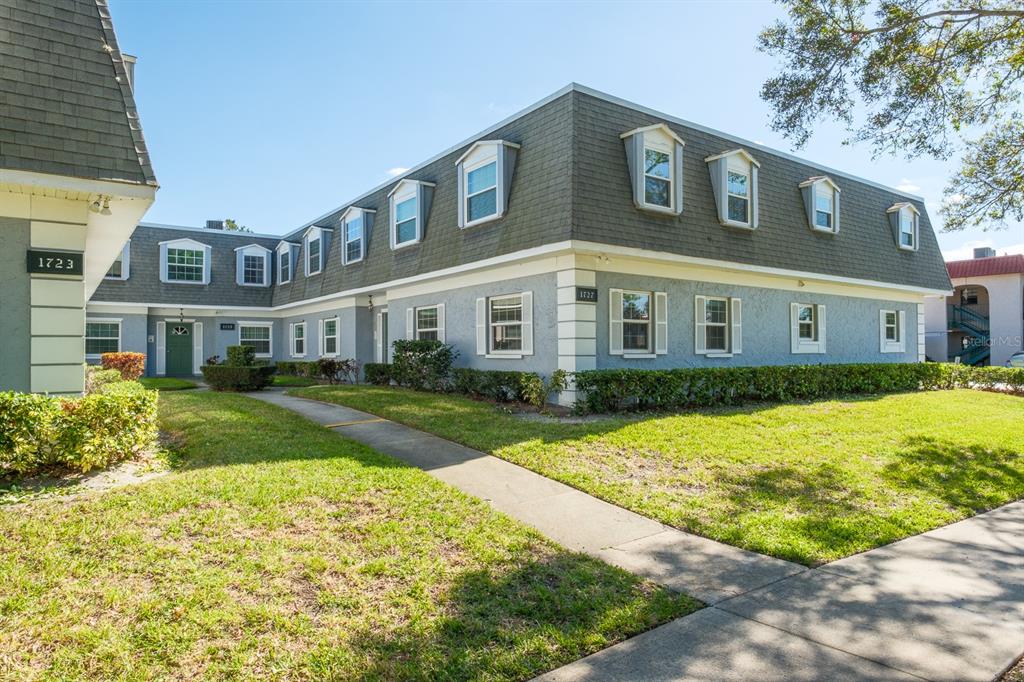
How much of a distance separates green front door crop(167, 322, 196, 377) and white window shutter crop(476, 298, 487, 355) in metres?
15.8

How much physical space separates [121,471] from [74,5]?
561 cm

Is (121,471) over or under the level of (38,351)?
under

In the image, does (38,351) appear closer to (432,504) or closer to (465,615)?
(432,504)

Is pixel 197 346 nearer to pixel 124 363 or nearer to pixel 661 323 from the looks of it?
pixel 124 363

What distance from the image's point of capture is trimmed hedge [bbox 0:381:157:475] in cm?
586

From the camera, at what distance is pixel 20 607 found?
366cm

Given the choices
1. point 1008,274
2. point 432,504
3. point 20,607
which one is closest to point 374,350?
point 432,504

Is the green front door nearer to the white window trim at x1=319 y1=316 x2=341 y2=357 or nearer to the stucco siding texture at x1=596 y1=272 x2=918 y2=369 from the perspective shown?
the white window trim at x1=319 y1=316 x2=341 y2=357

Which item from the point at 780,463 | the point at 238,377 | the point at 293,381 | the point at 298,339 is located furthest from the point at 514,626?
the point at 298,339

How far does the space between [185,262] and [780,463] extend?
23.9 meters

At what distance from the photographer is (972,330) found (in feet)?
108

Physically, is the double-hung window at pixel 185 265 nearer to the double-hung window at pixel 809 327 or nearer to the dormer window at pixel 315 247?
the dormer window at pixel 315 247

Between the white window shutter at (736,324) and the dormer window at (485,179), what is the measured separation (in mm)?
6445

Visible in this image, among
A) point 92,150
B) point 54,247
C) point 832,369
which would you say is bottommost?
point 832,369
